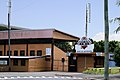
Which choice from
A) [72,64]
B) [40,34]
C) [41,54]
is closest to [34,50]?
[41,54]

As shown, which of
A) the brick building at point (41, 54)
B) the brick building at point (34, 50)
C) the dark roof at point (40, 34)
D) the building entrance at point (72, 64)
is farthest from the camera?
→ the dark roof at point (40, 34)

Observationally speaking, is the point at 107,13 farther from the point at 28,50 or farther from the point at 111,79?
the point at 28,50

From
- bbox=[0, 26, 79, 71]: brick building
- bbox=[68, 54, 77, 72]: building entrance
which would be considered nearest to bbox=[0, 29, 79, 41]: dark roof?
bbox=[0, 26, 79, 71]: brick building

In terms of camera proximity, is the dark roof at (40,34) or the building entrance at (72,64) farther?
the dark roof at (40,34)

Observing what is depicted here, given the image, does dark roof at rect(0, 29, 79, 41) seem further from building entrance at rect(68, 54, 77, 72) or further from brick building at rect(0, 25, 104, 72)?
building entrance at rect(68, 54, 77, 72)

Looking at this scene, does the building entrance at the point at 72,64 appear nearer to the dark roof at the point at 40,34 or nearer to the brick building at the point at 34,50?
the brick building at the point at 34,50

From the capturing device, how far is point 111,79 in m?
33.5

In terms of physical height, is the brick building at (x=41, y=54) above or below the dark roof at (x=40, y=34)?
below

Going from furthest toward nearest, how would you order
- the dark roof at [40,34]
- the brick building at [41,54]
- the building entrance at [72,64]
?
the dark roof at [40,34]
the building entrance at [72,64]
the brick building at [41,54]

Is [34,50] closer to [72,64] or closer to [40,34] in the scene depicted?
[40,34]

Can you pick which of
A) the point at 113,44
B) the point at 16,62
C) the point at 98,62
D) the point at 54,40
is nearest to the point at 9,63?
the point at 16,62

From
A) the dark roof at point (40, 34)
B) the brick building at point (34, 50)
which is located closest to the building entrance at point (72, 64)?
the brick building at point (34, 50)

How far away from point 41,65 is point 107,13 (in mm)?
47202

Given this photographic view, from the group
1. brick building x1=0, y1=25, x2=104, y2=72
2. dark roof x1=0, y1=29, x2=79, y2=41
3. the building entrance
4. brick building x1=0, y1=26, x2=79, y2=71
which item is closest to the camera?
brick building x1=0, y1=25, x2=104, y2=72
